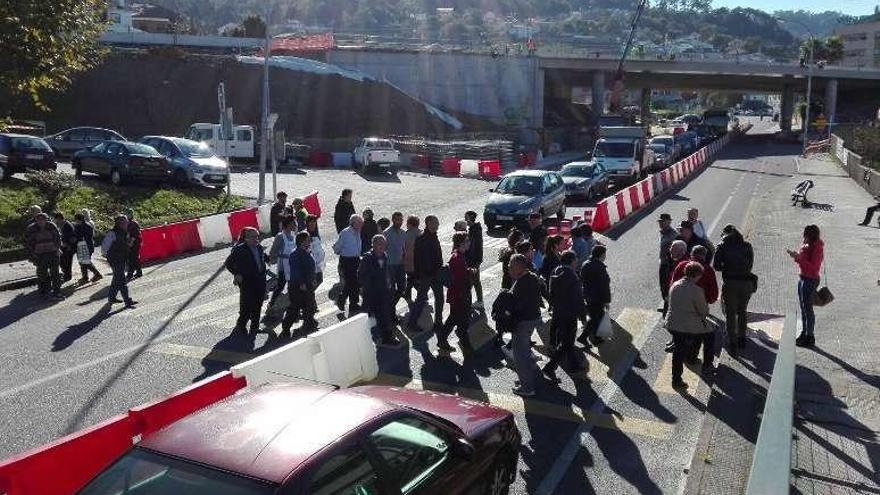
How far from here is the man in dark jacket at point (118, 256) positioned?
13.9 metres

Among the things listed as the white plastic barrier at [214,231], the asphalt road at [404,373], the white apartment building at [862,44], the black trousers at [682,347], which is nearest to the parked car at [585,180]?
the asphalt road at [404,373]

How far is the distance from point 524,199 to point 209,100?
36265 mm

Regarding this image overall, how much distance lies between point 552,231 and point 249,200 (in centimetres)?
1401

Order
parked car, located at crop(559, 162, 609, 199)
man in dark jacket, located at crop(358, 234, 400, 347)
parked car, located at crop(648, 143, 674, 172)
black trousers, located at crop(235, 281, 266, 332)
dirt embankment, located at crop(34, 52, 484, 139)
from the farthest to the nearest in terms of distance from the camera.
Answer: dirt embankment, located at crop(34, 52, 484, 139)
parked car, located at crop(648, 143, 674, 172)
parked car, located at crop(559, 162, 609, 199)
black trousers, located at crop(235, 281, 266, 332)
man in dark jacket, located at crop(358, 234, 400, 347)

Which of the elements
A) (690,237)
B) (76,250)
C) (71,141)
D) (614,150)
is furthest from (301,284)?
(71,141)

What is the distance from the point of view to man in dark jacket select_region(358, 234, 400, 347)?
11.5 meters

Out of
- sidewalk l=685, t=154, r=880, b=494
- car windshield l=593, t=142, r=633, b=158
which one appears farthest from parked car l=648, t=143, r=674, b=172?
sidewalk l=685, t=154, r=880, b=494

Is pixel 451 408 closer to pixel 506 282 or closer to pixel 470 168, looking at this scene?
pixel 506 282

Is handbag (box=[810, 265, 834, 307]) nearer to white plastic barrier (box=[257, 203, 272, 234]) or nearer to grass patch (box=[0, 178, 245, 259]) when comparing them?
white plastic barrier (box=[257, 203, 272, 234])

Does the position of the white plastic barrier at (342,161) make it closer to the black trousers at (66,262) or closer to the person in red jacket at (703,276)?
the black trousers at (66,262)

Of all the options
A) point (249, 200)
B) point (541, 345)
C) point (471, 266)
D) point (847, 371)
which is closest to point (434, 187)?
point (249, 200)

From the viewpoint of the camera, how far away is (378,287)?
11.5 meters

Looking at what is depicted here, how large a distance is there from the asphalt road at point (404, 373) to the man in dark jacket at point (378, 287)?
16.5 inches

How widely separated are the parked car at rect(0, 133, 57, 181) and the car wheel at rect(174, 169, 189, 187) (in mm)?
A: 4123
